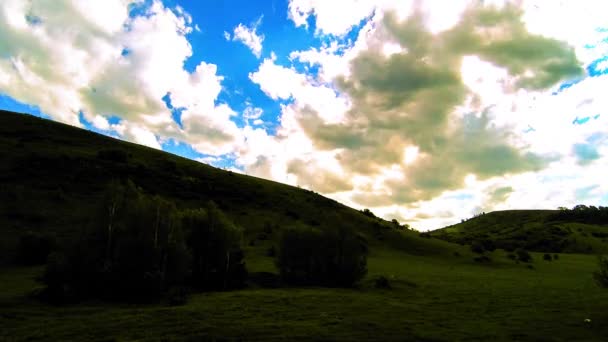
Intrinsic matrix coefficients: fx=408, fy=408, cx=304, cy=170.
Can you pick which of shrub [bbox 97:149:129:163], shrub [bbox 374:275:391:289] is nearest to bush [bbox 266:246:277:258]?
shrub [bbox 374:275:391:289]

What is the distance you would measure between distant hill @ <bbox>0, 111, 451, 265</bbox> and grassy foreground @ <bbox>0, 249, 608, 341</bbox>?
17.2 m

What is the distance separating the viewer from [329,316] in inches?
1112

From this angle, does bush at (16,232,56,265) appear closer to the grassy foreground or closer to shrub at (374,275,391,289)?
the grassy foreground

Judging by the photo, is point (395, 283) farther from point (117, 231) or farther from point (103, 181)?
point (103, 181)

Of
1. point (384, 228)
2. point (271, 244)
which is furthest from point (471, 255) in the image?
point (271, 244)

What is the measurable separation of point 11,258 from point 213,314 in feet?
125

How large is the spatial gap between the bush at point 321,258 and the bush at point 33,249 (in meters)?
30.2

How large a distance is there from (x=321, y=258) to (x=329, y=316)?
20.6 metres

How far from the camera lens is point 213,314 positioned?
2788 centimetres

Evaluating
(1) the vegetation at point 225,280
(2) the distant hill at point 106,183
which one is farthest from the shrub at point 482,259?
(2) the distant hill at point 106,183

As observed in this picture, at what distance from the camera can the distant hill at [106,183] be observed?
2623 inches

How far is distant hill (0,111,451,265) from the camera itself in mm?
66625

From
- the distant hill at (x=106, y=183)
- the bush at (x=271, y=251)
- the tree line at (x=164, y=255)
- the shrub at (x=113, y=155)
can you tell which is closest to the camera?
the tree line at (x=164, y=255)

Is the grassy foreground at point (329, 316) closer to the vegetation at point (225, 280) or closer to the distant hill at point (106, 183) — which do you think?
the vegetation at point (225, 280)
